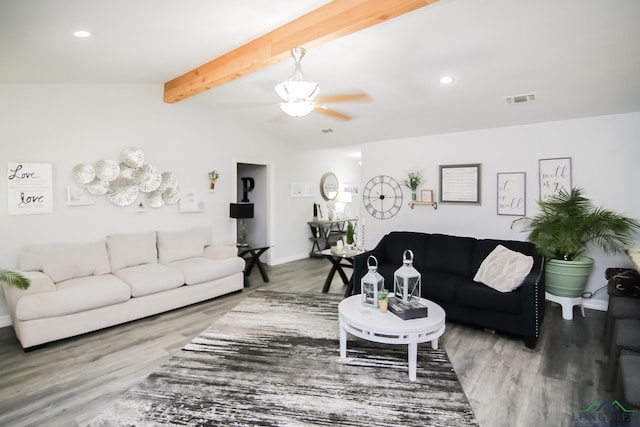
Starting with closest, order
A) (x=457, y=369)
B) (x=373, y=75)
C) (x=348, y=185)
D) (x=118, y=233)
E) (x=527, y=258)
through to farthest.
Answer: (x=457, y=369) < (x=527, y=258) < (x=373, y=75) < (x=118, y=233) < (x=348, y=185)

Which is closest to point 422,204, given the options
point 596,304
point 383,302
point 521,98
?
point 521,98

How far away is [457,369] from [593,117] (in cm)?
345

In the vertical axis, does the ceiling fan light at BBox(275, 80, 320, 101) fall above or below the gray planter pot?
above

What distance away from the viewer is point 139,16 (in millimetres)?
2414

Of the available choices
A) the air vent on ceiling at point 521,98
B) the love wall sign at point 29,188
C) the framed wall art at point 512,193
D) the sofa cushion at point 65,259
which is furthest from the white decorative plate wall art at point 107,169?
the framed wall art at point 512,193

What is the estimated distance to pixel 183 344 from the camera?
123 inches

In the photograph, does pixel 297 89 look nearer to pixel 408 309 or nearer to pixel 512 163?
pixel 408 309

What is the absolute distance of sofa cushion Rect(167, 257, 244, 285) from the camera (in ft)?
13.6

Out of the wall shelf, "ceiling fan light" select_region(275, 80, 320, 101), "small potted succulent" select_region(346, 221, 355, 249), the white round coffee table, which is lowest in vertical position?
the white round coffee table

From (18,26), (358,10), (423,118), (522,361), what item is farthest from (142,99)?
(522,361)

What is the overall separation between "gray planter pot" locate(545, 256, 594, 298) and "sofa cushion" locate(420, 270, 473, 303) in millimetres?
996

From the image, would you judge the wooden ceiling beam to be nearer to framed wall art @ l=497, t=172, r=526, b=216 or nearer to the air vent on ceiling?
the air vent on ceiling

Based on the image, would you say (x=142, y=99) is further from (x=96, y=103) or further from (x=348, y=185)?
(x=348, y=185)

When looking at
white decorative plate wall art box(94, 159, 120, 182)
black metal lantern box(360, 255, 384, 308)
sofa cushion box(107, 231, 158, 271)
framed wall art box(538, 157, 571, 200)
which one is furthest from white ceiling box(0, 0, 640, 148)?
black metal lantern box(360, 255, 384, 308)
